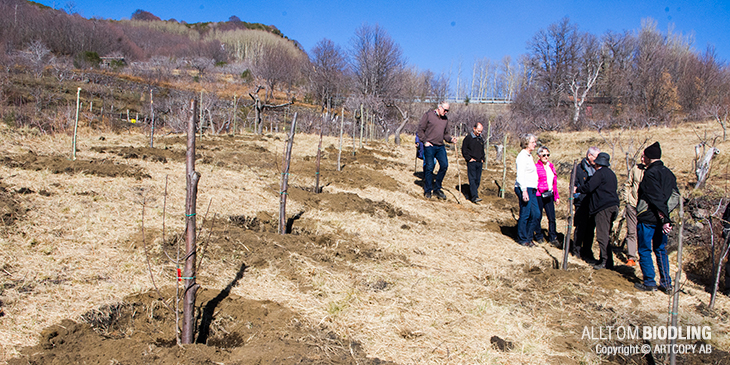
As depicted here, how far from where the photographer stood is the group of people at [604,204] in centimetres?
427

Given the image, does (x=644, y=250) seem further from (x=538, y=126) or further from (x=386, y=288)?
(x=538, y=126)

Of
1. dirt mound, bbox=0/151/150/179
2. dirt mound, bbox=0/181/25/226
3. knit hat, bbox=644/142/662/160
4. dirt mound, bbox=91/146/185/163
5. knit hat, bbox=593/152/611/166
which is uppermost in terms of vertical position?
knit hat, bbox=644/142/662/160

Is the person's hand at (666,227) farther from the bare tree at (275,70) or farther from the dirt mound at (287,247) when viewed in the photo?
the bare tree at (275,70)

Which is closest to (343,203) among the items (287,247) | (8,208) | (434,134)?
(287,247)

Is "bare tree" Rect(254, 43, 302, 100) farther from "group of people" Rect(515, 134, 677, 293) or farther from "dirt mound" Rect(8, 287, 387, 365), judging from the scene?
"dirt mound" Rect(8, 287, 387, 365)

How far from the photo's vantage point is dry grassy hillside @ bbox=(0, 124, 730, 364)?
9.21 ft

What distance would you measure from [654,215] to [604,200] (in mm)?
790

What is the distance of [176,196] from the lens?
5836mm

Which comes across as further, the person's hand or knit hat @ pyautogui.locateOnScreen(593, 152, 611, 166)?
knit hat @ pyautogui.locateOnScreen(593, 152, 611, 166)

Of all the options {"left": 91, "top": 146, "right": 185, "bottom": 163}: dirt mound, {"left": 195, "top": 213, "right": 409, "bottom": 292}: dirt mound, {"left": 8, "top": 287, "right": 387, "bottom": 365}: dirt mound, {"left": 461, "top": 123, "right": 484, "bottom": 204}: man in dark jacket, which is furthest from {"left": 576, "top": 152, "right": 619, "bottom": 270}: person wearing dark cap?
{"left": 91, "top": 146, "right": 185, "bottom": 163}: dirt mound

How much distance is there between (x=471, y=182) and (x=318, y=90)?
124ft

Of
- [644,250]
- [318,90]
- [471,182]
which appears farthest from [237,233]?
[318,90]

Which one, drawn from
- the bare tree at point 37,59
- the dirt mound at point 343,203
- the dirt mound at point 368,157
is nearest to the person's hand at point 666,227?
the dirt mound at point 343,203

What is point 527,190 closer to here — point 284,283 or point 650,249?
point 650,249
